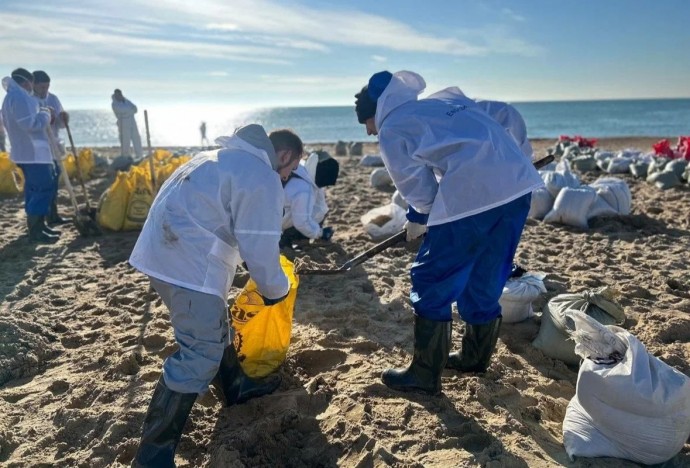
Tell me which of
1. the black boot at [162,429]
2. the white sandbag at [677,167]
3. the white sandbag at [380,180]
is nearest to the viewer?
the black boot at [162,429]

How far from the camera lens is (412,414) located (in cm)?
243

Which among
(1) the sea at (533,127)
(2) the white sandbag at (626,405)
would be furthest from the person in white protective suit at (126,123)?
(2) the white sandbag at (626,405)

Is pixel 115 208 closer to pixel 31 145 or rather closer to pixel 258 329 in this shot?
pixel 31 145

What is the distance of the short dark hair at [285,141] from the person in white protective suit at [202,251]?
0.15m

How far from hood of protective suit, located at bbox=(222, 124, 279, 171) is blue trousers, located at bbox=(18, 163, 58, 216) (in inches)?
177

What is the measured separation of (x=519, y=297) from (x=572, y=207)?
285cm

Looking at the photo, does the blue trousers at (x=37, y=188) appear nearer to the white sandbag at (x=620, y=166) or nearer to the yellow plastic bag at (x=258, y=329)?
the yellow plastic bag at (x=258, y=329)

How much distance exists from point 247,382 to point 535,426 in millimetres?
1327

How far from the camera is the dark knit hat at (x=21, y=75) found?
565cm

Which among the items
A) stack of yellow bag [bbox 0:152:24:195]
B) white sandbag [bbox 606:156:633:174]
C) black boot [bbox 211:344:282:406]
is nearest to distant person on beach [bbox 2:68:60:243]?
stack of yellow bag [bbox 0:152:24:195]

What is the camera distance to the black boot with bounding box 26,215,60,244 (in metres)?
5.78

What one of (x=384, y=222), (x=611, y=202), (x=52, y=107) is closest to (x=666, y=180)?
(x=611, y=202)

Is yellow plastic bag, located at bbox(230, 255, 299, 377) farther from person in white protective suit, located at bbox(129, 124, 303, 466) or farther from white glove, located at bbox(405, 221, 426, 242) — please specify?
white glove, located at bbox(405, 221, 426, 242)

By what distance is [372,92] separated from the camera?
2.58 metres
